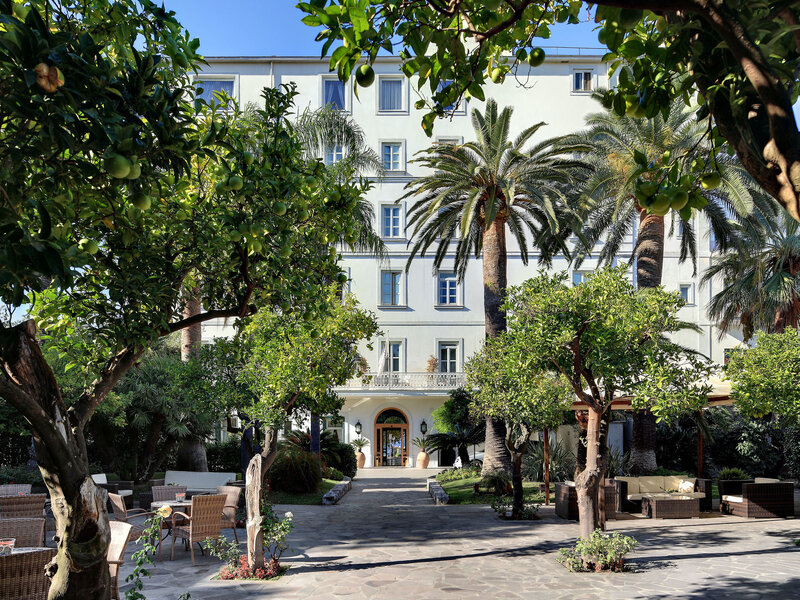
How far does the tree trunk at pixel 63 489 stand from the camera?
3635mm

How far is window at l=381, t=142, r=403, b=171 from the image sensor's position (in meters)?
38.1

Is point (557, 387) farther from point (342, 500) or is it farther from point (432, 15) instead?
point (432, 15)

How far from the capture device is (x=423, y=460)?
Result: 1391 inches

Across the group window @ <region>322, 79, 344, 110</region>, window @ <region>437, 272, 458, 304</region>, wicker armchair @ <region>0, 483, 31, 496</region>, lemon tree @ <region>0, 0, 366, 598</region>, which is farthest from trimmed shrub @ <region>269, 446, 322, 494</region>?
window @ <region>322, 79, 344, 110</region>

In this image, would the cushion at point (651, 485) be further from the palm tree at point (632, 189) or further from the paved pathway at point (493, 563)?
the palm tree at point (632, 189)

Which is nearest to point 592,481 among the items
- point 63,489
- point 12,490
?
point 63,489

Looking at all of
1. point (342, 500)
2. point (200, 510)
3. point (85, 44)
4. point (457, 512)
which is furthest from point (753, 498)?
point (85, 44)

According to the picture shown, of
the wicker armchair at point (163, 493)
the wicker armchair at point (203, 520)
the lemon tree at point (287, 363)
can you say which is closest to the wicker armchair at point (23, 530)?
the wicker armchair at point (203, 520)

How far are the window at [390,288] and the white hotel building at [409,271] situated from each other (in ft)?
0.18

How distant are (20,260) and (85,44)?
3.91 ft

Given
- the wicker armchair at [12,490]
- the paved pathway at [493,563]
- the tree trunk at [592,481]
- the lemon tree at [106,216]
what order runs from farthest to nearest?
the wicker armchair at [12,490] → the tree trunk at [592,481] → the paved pathway at [493,563] → the lemon tree at [106,216]

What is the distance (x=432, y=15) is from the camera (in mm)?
3922

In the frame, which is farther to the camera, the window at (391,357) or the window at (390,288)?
the window at (390,288)

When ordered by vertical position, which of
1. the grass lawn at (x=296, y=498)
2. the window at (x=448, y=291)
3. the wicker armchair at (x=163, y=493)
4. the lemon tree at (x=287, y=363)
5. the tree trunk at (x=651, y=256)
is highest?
the window at (x=448, y=291)
